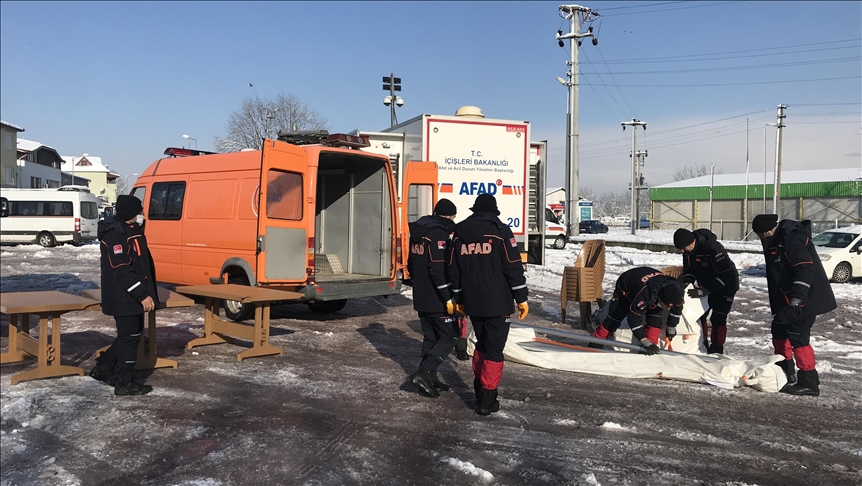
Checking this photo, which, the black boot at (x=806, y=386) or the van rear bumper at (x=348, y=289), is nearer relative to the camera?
the black boot at (x=806, y=386)

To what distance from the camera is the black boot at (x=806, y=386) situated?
628 cm

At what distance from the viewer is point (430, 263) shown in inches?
247

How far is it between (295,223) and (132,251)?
11.4ft

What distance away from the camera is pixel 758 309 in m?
12.4

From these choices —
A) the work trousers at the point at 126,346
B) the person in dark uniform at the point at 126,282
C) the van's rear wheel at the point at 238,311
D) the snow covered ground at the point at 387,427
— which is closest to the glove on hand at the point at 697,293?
the snow covered ground at the point at 387,427

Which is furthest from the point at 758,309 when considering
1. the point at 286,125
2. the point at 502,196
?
the point at 286,125

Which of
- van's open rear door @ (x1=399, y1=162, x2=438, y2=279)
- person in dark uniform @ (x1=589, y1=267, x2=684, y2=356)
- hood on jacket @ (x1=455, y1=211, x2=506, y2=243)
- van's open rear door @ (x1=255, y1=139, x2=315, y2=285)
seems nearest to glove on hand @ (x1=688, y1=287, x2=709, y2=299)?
person in dark uniform @ (x1=589, y1=267, x2=684, y2=356)

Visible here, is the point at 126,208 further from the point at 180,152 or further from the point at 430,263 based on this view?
the point at 180,152

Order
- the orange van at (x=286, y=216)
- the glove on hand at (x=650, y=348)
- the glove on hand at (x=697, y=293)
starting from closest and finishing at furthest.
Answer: the glove on hand at (x=650, y=348) → the glove on hand at (x=697, y=293) → the orange van at (x=286, y=216)

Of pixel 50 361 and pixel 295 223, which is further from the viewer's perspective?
pixel 295 223

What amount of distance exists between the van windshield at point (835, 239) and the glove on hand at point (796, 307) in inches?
504

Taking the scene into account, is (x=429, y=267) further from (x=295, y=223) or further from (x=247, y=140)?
(x=247, y=140)

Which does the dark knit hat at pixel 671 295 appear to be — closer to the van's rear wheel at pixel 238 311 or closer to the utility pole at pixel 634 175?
the van's rear wheel at pixel 238 311

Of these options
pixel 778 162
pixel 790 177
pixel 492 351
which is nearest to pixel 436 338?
pixel 492 351
